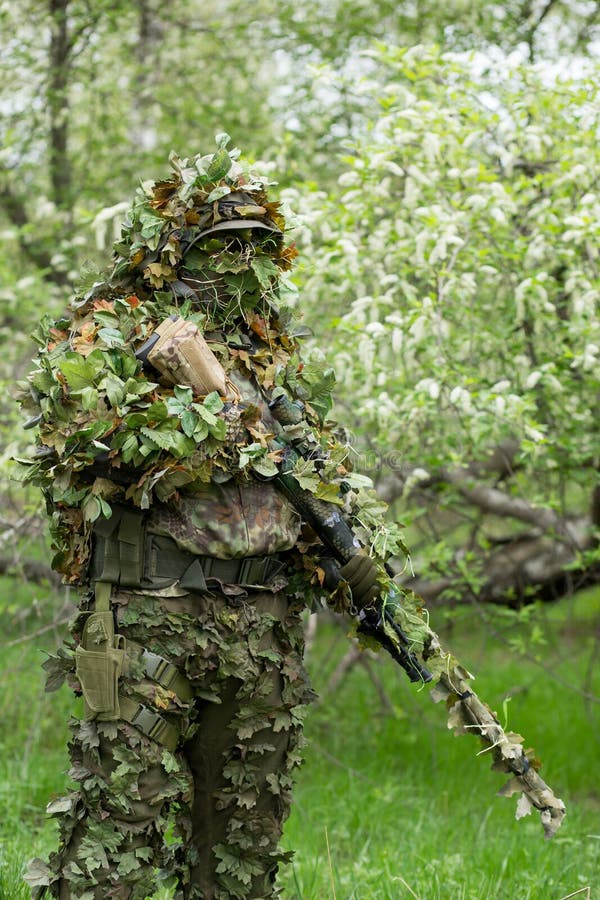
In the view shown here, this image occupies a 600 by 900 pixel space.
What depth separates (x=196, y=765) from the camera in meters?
2.90

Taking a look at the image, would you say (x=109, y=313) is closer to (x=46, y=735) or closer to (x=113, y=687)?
(x=113, y=687)

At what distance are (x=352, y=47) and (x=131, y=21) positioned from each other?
6.06 ft

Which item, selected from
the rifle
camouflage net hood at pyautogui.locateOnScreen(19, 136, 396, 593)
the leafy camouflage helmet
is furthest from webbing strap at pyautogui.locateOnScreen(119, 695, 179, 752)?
the leafy camouflage helmet

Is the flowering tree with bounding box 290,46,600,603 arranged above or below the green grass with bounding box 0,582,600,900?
above

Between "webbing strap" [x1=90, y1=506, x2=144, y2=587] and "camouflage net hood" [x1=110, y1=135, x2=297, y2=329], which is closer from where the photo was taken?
"webbing strap" [x1=90, y1=506, x2=144, y2=587]

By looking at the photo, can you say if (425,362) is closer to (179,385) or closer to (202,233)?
(202,233)

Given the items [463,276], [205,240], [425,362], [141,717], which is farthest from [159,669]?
[463,276]

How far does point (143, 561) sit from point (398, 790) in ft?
10.4

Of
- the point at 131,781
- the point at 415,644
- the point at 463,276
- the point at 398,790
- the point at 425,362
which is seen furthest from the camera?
the point at 398,790

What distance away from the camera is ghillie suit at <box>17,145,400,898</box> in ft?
8.48

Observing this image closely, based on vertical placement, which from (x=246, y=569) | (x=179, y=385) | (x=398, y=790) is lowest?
(x=398, y=790)

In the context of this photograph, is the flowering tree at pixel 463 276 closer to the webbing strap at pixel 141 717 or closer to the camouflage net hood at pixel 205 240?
the camouflage net hood at pixel 205 240

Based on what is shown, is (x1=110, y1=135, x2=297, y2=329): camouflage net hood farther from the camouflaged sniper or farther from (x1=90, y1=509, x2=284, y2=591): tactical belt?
(x1=90, y1=509, x2=284, y2=591): tactical belt

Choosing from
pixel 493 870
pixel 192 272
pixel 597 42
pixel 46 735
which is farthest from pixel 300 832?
pixel 597 42
